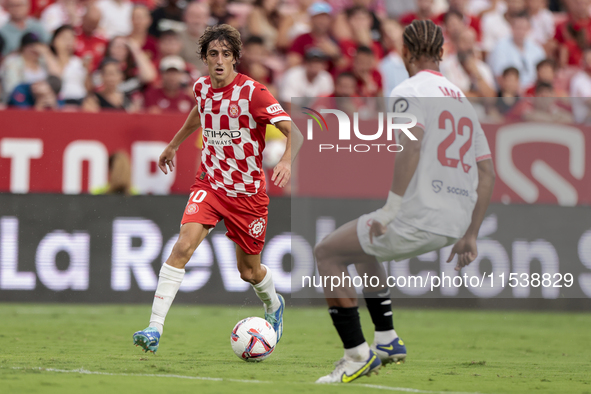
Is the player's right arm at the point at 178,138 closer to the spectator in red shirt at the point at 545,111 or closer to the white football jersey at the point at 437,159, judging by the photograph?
the white football jersey at the point at 437,159

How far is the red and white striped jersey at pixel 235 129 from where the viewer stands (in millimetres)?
5965

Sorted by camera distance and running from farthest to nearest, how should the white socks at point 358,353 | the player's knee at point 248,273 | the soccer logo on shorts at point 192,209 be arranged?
the player's knee at point 248,273 < the soccer logo on shorts at point 192,209 < the white socks at point 358,353

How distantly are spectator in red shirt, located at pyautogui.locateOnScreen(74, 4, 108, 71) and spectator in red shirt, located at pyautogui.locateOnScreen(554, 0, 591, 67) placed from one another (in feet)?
26.2

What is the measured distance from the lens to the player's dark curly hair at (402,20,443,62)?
4.82 meters

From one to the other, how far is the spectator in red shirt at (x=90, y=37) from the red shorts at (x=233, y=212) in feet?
20.6

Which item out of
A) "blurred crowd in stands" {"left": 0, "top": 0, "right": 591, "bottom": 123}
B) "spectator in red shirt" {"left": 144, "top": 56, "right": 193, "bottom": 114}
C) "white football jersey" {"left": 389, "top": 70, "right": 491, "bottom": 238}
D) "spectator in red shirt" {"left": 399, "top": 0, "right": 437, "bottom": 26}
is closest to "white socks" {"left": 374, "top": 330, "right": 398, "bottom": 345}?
"white football jersey" {"left": 389, "top": 70, "right": 491, "bottom": 238}

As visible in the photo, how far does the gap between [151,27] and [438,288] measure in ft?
19.4

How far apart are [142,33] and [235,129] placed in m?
6.58

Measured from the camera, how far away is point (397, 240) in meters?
4.71

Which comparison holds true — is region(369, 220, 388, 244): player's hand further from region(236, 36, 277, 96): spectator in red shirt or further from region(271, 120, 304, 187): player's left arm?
region(236, 36, 277, 96): spectator in red shirt

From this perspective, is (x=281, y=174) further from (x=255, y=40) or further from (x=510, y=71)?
(x=510, y=71)

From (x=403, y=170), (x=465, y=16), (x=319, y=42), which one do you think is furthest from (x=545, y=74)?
(x=403, y=170)

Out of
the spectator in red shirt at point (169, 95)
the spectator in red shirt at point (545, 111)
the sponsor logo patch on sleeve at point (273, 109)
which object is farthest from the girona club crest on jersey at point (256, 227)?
the spectator in red shirt at point (545, 111)

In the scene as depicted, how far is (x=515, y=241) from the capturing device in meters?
10.4
